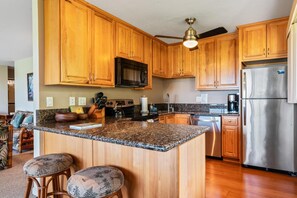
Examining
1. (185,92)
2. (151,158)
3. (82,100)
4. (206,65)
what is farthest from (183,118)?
(151,158)

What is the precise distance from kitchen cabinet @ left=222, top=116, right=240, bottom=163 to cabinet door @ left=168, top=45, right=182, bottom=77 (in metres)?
1.53

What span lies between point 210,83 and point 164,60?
3.88 feet

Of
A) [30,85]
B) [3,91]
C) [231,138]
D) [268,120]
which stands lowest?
[231,138]

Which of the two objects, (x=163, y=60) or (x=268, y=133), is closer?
(x=268, y=133)

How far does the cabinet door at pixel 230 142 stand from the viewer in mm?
3381

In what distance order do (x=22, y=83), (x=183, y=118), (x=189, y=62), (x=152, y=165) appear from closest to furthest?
1. (x=152, y=165)
2. (x=183, y=118)
3. (x=189, y=62)
4. (x=22, y=83)

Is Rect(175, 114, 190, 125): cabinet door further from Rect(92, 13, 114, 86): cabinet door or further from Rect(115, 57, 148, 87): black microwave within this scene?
Rect(92, 13, 114, 86): cabinet door

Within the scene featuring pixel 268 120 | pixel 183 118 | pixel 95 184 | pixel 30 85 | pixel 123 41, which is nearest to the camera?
pixel 95 184

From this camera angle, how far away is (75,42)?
2.33 m

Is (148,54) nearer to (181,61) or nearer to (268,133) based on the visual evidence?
(181,61)

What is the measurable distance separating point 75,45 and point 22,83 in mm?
5017

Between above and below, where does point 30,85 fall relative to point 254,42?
below

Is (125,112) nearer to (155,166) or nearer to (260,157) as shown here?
(155,166)

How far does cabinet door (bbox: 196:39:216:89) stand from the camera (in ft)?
12.9
